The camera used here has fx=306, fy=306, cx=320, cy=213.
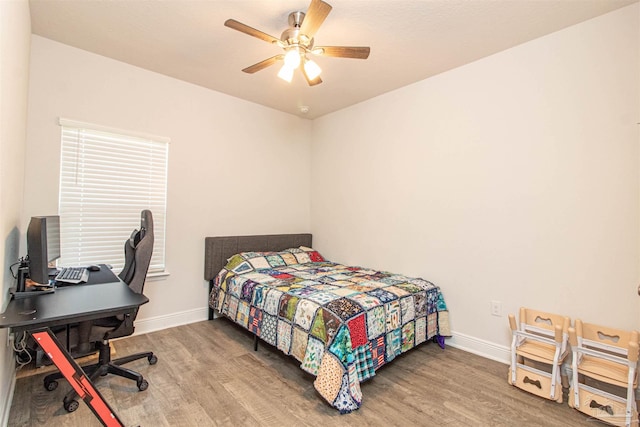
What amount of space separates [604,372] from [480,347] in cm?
89

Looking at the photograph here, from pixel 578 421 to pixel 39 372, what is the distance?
3.67 metres

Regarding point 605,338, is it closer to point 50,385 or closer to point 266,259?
point 266,259

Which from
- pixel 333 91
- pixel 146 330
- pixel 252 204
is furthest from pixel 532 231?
pixel 146 330

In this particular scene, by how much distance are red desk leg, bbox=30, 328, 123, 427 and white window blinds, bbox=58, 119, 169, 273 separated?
1.66 m

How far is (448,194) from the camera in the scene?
2.93 metres

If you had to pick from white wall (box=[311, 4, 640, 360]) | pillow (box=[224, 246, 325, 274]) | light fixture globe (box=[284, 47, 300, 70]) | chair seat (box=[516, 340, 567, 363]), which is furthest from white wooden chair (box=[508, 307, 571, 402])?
light fixture globe (box=[284, 47, 300, 70])

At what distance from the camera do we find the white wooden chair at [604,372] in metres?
1.79

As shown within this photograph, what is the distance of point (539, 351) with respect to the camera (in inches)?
85.6

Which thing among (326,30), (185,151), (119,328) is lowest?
(119,328)

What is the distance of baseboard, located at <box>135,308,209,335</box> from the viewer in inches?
120

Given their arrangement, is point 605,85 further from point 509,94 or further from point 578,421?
point 578,421

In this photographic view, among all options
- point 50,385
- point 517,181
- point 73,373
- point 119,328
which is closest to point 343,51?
point 517,181

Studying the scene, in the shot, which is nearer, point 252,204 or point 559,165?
point 559,165

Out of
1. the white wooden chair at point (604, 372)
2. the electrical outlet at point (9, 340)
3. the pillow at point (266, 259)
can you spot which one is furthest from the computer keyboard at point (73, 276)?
the white wooden chair at point (604, 372)
